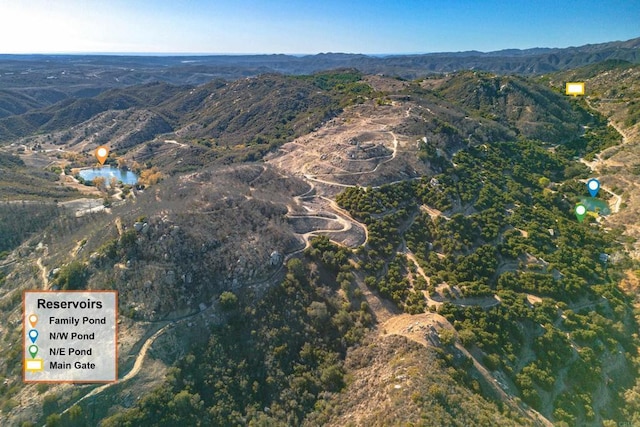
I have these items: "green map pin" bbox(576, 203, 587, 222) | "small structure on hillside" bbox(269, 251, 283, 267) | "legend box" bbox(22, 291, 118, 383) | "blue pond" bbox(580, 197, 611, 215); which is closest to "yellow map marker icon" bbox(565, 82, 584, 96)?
"blue pond" bbox(580, 197, 611, 215)

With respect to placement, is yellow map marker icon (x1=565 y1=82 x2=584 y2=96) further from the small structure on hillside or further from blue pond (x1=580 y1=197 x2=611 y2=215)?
the small structure on hillside

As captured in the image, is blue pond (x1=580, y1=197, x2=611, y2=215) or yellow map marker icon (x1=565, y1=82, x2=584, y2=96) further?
yellow map marker icon (x1=565, y1=82, x2=584, y2=96)

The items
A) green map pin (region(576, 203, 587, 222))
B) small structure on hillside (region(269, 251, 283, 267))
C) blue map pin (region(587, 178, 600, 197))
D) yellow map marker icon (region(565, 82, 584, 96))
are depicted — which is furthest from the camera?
yellow map marker icon (region(565, 82, 584, 96))

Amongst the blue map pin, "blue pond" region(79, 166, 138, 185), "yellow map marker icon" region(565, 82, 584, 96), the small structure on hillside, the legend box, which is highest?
"yellow map marker icon" region(565, 82, 584, 96)

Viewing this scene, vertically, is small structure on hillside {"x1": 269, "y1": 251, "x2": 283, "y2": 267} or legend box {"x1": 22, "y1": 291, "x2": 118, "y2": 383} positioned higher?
small structure on hillside {"x1": 269, "y1": 251, "x2": 283, "y2": 267}

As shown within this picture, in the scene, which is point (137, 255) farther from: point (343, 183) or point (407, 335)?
point (343, 183)

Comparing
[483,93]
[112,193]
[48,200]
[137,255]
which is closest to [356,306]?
[137,255]

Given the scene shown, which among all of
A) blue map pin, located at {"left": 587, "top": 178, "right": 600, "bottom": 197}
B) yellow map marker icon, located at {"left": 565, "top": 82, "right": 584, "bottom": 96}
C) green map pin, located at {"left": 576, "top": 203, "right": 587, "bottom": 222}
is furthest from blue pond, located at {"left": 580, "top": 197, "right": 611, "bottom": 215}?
yellow map marker icon, located at {"left": 565, "top": 82, "right": 584, "bottom": 96}

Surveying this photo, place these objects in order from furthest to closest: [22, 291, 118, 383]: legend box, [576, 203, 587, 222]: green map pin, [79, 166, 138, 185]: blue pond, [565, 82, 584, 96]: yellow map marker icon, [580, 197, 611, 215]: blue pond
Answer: [565, 82, 584, 96]: yellow map marker icon → [79, 166, 138, 185]: blue pond → [580, 197, 611, 215]: blue pond → [576, 203, 587, 222]: green map pin → [22, 291, 118, 383]: legend box
